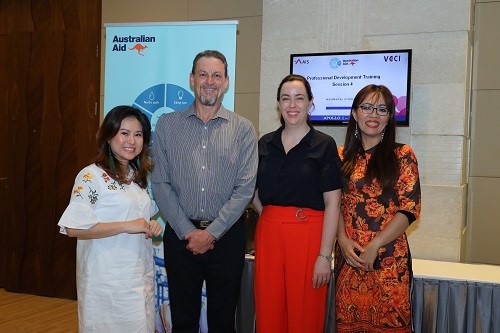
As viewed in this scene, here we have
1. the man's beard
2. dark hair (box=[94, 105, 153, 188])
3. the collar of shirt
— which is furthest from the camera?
the man's beard

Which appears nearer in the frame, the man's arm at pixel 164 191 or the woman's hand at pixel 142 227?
the woman's hand at pixel 142 227

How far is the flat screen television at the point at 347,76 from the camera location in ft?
11.2

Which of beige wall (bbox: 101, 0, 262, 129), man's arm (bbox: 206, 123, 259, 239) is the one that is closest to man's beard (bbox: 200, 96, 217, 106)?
man's arm (bbox: 206, 123, 259, 239)

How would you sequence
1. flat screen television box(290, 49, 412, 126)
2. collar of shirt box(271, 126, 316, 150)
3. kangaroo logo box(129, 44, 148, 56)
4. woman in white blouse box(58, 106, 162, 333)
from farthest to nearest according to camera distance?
flat screen television box(290, 49, 412, 126) → kangaroo logo box(129, 44, 148, 56) → collar of shirt box(271, 126, 316, 150) → woman in white blouse box(58, 106, 162, 333)

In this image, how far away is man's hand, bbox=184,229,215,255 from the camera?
89.9 inches

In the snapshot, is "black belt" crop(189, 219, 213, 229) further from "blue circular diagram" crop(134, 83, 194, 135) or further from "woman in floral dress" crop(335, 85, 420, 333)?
"blue circular diagram" crop(134, 83, 194, 135)

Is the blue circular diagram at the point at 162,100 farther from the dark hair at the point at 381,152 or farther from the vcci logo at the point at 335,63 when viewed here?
the dark hair at the point at 381,152

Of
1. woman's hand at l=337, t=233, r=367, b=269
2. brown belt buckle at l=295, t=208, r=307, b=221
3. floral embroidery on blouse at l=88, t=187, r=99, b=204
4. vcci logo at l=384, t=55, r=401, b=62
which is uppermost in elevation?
vcci logo at l=384, t=55, r=401, b=62

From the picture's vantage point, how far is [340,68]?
141 inches

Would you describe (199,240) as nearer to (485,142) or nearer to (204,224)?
(204,224)

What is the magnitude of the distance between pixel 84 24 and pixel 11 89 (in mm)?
983

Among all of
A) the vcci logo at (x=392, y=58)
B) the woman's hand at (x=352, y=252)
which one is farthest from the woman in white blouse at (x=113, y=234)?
the vcci logo at (x=392, y=58)

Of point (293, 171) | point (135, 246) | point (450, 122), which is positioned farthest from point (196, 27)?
point (450, 122)

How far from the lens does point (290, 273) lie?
2.27m
